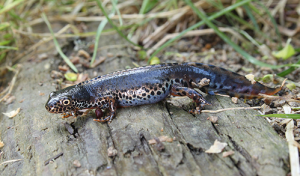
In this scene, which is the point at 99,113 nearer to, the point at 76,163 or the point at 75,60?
the point at 76,163

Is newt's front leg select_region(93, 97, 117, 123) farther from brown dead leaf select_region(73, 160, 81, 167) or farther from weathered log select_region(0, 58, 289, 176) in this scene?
brown dead leaf select_region(73, 160, 81, 167)

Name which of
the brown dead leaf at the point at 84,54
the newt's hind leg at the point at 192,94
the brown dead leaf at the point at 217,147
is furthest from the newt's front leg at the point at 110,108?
the brown dead leaf at the point at 84,54

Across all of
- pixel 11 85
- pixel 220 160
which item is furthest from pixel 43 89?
pixel 220 160

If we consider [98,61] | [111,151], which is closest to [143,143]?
[111,151]

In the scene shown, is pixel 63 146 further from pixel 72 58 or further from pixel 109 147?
pixel 72 58

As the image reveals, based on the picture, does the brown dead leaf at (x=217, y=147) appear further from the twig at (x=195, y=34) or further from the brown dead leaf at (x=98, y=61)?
the twig at (x=195, y=34)

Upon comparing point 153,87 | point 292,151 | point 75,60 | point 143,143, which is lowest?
point 75,60
